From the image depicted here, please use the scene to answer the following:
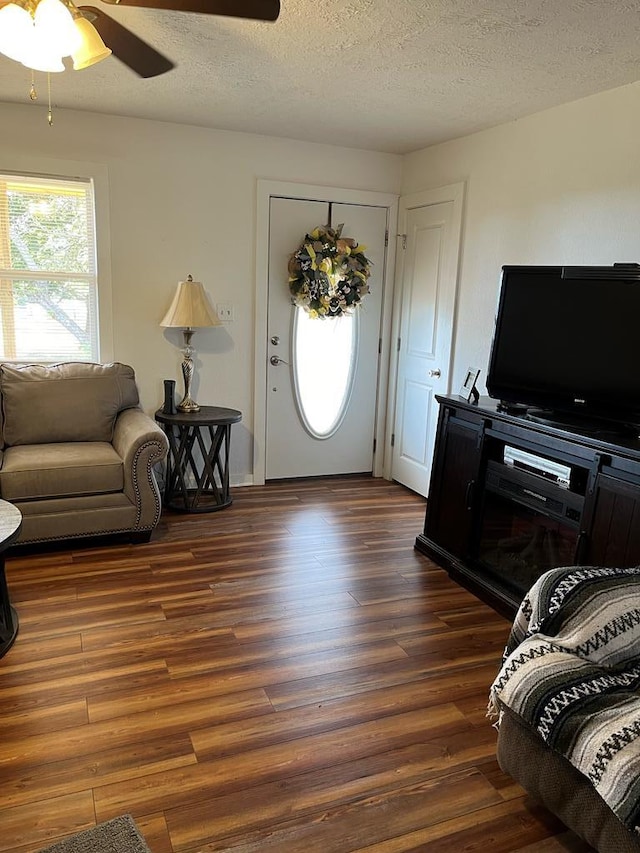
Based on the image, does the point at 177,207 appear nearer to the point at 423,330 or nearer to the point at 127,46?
the point at 423,330

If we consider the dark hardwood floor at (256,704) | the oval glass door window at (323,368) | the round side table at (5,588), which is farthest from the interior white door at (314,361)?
the round side table at (5,588)

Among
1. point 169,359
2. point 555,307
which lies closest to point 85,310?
point 169,359

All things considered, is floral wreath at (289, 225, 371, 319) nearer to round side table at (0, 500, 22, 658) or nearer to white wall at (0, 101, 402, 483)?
white wall at (0, 101, 402, 483)

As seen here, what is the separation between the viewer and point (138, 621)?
109 inches

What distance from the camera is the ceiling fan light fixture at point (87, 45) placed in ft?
6.20

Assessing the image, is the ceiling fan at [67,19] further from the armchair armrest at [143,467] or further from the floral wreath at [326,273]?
the floral wreath at [326,273]

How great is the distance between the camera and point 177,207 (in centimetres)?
421

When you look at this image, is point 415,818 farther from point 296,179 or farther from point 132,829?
point 296,179

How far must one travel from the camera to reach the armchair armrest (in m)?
3.44

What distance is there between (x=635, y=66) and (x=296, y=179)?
2.34m

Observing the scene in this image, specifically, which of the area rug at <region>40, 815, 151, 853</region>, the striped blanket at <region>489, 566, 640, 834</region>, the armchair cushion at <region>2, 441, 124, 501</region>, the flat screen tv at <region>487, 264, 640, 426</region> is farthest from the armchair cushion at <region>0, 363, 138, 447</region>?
the striped blanket at <region>489, 566, 640, 834</region>

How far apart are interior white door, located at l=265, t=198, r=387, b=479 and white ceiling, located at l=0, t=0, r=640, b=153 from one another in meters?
0.69

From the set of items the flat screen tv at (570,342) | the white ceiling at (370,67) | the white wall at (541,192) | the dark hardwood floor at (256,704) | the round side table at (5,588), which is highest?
the white ceiling at (370,67)

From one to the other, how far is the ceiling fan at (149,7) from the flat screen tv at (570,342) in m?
1.66
